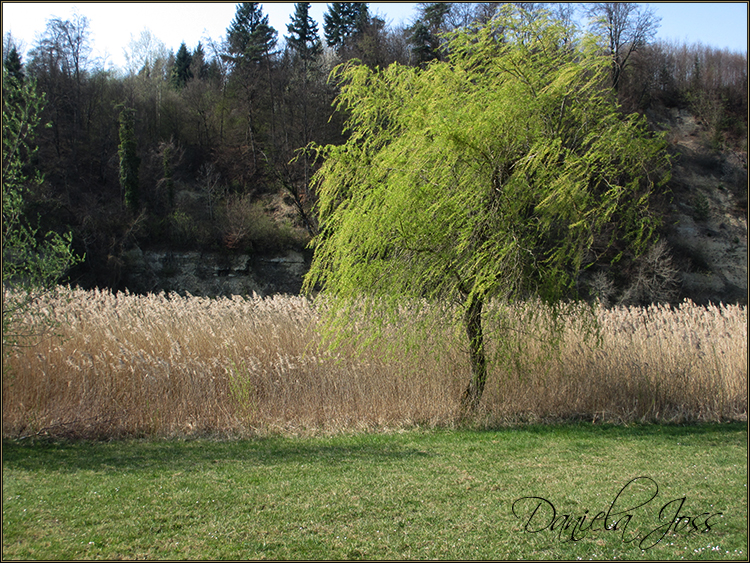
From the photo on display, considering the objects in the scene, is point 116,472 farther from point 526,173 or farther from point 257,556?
point 526,173

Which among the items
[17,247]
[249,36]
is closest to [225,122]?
[249,36]

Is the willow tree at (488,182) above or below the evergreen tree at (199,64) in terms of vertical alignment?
below

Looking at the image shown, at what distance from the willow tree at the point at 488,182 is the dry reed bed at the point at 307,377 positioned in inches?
34.8

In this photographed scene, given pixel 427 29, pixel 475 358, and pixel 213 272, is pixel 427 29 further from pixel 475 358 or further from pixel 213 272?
pixel 475 358

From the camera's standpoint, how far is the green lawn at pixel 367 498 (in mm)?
4062

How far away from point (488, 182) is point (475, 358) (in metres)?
2.75

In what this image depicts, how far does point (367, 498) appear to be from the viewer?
5.14 meters

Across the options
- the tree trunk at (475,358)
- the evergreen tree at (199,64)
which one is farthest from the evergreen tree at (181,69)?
the tree trunk at (475,358)

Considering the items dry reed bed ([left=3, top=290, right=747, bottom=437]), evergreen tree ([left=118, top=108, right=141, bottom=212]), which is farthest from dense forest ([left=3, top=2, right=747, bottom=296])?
dry reed bed ([left=3, top=290, right=747, bottom=437])

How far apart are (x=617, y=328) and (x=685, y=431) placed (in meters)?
2.73

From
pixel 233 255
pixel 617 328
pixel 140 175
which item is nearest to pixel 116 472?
pixel 617 328

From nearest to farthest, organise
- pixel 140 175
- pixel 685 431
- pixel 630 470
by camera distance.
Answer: pixel 630 470
pixel 685 431
pixel 140 175

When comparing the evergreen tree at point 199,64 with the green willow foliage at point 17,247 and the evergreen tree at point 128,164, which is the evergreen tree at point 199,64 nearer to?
the evergreen tree at point 128,164

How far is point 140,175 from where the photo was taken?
3519 centimetres
